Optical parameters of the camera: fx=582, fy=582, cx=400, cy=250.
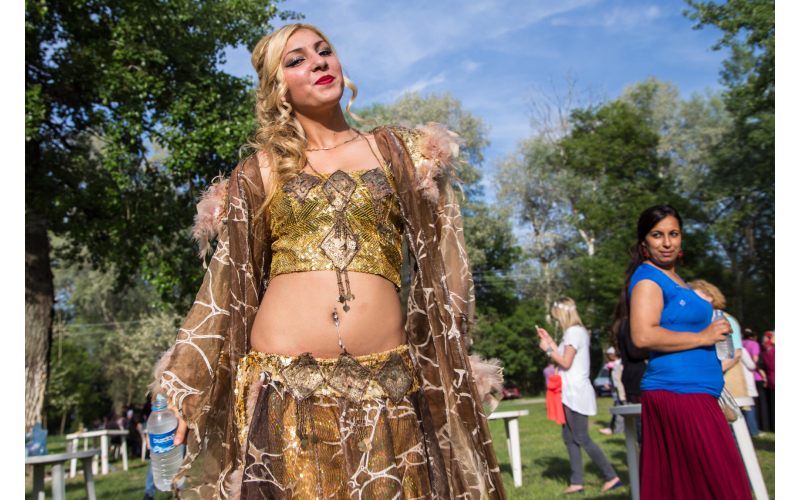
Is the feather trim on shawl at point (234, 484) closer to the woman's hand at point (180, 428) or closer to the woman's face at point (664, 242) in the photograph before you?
the woman's hand at point (180, 428)

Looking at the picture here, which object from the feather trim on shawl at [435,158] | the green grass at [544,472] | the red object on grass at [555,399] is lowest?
the green grass at [544,472]

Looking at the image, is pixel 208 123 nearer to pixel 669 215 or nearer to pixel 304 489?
pixel 669 215

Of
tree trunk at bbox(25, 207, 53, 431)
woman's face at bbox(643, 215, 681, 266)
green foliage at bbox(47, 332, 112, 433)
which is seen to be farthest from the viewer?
green foliage at bbox(47, 332, 112, 433)

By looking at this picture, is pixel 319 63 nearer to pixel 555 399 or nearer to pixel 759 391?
pixel 555 399

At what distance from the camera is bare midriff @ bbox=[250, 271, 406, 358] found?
76.7 inches

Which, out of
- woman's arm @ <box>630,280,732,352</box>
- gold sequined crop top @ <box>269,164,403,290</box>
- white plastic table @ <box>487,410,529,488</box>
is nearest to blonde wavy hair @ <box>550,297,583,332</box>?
white plastic table @ <box>487,410,529,488</box>

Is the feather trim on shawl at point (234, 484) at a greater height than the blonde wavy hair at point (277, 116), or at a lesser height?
lesser

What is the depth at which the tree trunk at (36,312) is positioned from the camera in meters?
10.2

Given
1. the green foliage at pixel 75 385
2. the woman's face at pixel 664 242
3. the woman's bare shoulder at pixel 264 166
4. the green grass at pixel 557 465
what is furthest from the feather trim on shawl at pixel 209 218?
the green foliage at pixel 75 385

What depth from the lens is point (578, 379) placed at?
6355 mm

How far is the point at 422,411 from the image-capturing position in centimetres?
201

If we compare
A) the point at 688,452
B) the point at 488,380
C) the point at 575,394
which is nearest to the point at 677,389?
the point at 688,452

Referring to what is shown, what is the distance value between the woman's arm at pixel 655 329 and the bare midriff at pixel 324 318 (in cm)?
174

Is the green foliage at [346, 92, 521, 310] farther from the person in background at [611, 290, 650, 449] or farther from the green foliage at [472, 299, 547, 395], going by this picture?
the person in background at [611, 290, 650, 449]
